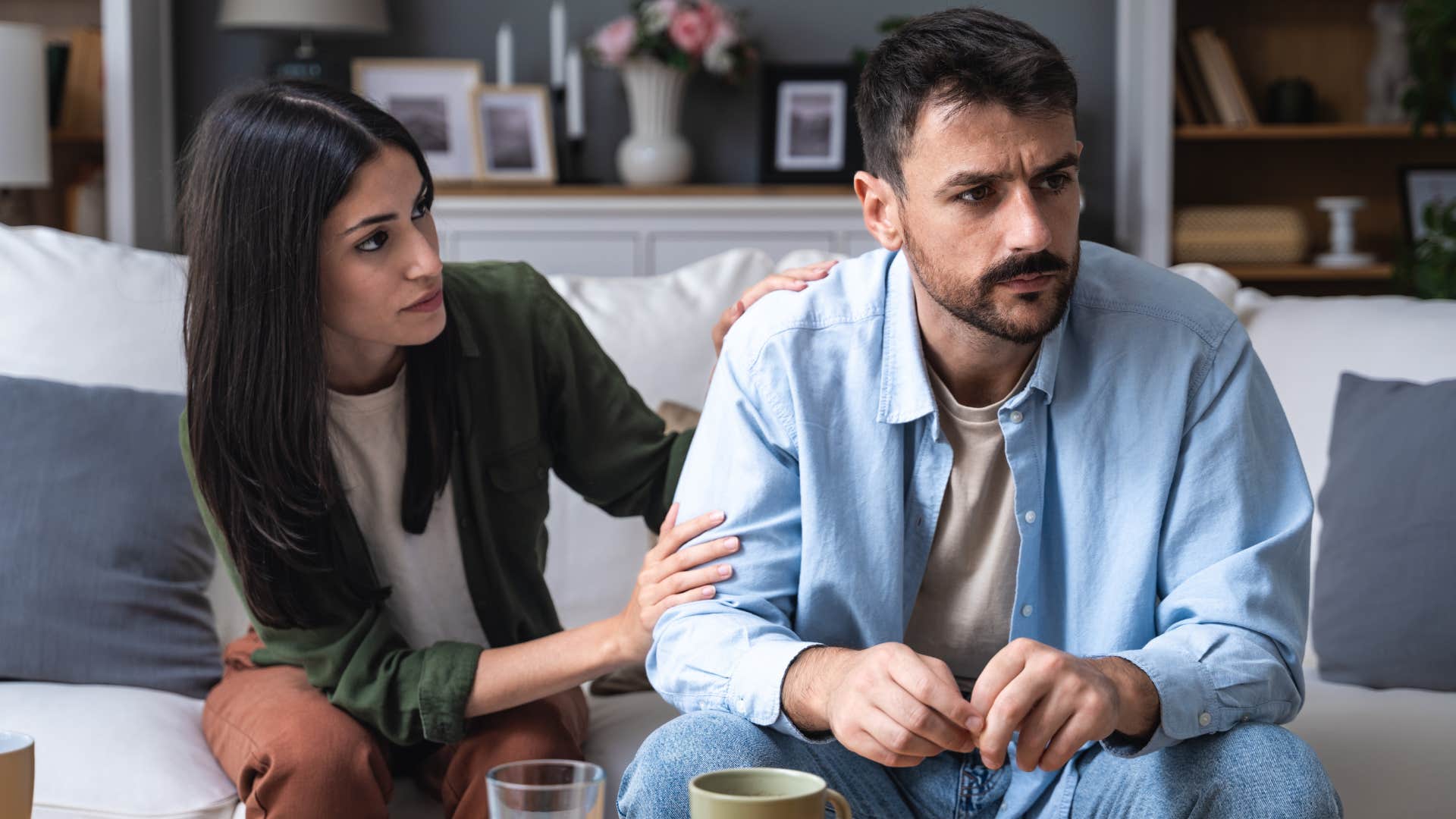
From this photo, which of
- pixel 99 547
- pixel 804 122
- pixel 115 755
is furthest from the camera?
pixel 804 122

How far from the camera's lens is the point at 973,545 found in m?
1.37

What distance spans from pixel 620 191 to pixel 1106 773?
2.80 meters

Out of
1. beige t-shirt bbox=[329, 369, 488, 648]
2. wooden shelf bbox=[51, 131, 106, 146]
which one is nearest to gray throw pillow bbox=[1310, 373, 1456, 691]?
beige t-shirt bbox=[329, 369, 488, 648]

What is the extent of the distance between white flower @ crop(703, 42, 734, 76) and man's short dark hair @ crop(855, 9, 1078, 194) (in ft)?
8.68

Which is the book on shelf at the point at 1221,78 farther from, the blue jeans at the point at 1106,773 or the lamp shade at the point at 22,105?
the blue jeans at the point at 1106,773

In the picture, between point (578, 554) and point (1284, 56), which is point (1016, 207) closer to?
point (578, 554)

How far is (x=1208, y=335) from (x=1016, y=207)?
244mm

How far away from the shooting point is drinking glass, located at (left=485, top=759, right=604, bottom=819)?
0.87m

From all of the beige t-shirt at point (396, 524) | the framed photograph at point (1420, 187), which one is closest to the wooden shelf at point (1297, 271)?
the framed photograph at point (1420, 187)

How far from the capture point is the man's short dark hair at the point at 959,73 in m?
1.23

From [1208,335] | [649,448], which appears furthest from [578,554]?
[1208,335]

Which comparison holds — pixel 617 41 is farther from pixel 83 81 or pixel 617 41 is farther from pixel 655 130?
pixel 83 81

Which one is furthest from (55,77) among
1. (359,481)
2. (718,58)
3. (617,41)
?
(359,481)

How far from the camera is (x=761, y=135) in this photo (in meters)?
4.18
